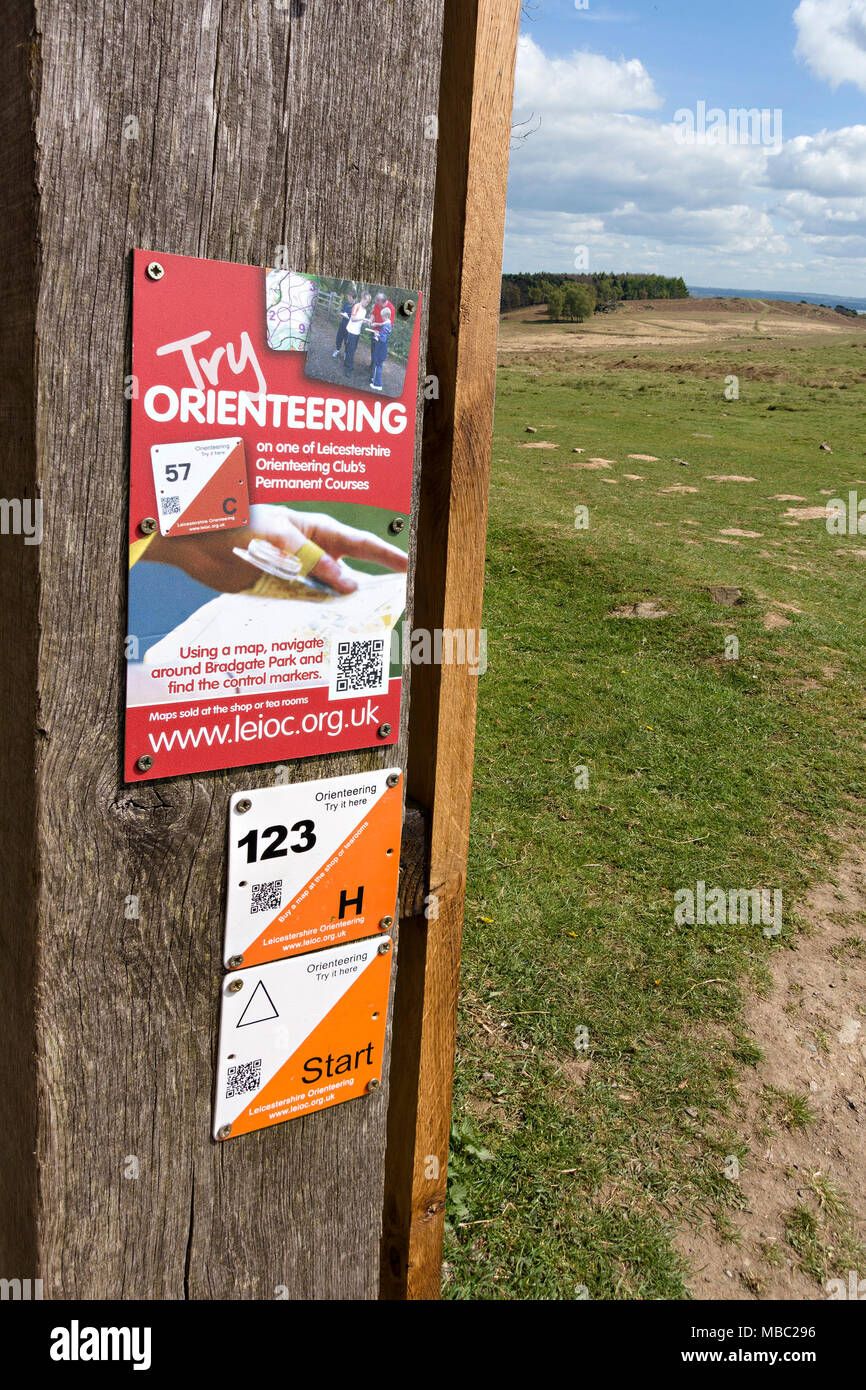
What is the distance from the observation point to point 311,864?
5.41 ft

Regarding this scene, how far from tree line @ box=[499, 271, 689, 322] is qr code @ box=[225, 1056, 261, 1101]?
269 ft

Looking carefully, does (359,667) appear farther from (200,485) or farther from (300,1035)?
(300,1035)

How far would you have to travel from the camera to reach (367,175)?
151 centimetres

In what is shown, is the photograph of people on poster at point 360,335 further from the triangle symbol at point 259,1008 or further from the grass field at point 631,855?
the grass field at point 631,855

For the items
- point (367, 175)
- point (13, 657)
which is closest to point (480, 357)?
point (367, 175)

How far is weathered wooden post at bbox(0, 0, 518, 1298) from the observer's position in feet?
4.13

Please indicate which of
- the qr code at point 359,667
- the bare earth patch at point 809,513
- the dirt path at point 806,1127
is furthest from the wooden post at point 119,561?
the bare earth patch at point 809,513

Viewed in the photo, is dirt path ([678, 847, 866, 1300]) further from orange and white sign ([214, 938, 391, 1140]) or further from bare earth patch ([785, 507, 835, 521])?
bare earth patch ([785, 507, 835, 521])

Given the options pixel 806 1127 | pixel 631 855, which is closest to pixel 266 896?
pixel 806 1127

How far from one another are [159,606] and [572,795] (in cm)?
471

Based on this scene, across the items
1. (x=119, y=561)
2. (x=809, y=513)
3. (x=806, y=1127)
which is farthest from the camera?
(x=809, y=513)

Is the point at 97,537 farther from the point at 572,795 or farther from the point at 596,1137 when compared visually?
the point at 572,795

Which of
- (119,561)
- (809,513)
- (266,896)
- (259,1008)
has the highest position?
(809,513)

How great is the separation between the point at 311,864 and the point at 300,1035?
28 cm
